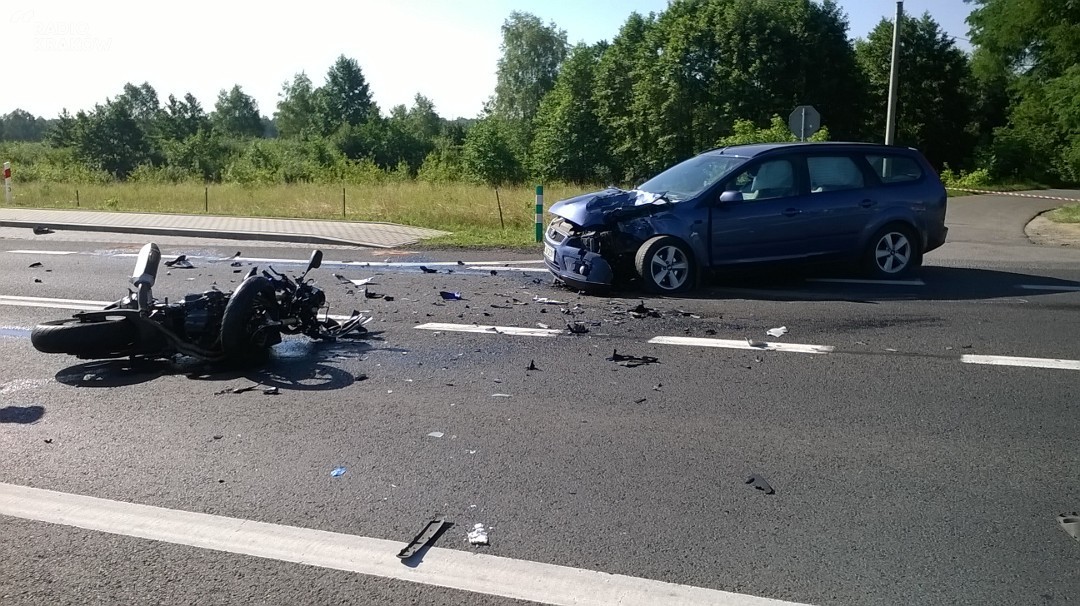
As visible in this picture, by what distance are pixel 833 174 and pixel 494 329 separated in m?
5.06

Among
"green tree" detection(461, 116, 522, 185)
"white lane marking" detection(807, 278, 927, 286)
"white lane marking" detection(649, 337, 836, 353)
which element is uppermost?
"green tree" detection(461, 116, 522, 185)

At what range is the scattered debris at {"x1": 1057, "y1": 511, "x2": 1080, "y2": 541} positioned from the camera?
404 centimetres

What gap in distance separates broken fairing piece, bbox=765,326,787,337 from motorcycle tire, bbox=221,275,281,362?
4362mm

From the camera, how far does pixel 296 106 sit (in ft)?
404

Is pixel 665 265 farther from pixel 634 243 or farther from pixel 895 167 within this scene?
pixel 895 167

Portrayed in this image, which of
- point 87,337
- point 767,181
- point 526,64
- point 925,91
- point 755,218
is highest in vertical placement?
point 526,64

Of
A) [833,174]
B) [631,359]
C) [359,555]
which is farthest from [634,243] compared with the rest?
[359,555]

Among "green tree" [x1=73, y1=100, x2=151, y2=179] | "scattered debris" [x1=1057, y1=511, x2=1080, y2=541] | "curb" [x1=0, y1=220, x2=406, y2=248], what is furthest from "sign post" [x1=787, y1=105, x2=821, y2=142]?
"green tree" [x1=73, y1=100, x2=151, y2=179]

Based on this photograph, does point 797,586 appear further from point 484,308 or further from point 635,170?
point 635,170

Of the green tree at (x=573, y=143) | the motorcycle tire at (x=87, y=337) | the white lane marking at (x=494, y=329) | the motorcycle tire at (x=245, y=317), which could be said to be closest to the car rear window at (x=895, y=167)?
the white lane marking at (x=494, y=329)

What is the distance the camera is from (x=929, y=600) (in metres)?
3.46

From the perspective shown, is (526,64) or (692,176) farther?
(526,64)

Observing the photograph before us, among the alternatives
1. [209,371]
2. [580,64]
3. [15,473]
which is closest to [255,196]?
[209,371]

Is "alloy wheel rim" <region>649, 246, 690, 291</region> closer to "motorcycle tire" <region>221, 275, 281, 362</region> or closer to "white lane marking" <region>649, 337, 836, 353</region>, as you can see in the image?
"white lane marking" <region>649, 337, 836, 353</region>
